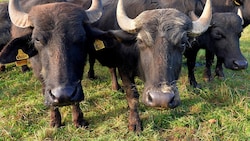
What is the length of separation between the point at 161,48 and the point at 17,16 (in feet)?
5.63

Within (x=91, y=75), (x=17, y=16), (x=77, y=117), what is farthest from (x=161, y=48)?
(x=91, y=75)

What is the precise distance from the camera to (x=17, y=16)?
3.83m

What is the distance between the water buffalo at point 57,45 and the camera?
3.38 m

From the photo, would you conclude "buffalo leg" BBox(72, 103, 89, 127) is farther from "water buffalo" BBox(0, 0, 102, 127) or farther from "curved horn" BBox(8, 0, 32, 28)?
"curved horn" BBox(8, 0, 32, 28)

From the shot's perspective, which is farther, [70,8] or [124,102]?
[124,102]

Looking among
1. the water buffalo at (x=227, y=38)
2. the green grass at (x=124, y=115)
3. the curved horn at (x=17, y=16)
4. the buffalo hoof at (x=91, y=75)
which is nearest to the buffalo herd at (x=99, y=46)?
the curved horn at (x=17, y=16)

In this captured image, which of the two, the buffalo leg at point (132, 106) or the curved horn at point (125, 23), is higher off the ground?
the curved horn at point (125, 23)

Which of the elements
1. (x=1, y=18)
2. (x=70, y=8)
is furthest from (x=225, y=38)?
(x=1, y=18)

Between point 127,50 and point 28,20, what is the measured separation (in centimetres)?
125

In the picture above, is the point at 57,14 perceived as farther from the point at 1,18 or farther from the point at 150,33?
the point at 1,18

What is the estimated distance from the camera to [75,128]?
14.3 feet

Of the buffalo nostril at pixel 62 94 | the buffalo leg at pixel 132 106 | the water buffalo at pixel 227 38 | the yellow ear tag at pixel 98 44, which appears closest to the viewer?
the buffalo nostril at pixel 62 94

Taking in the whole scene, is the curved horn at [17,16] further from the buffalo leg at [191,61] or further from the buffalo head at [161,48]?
the buffalo leg at [191,61]

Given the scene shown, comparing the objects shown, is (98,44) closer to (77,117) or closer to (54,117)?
(77,117)
